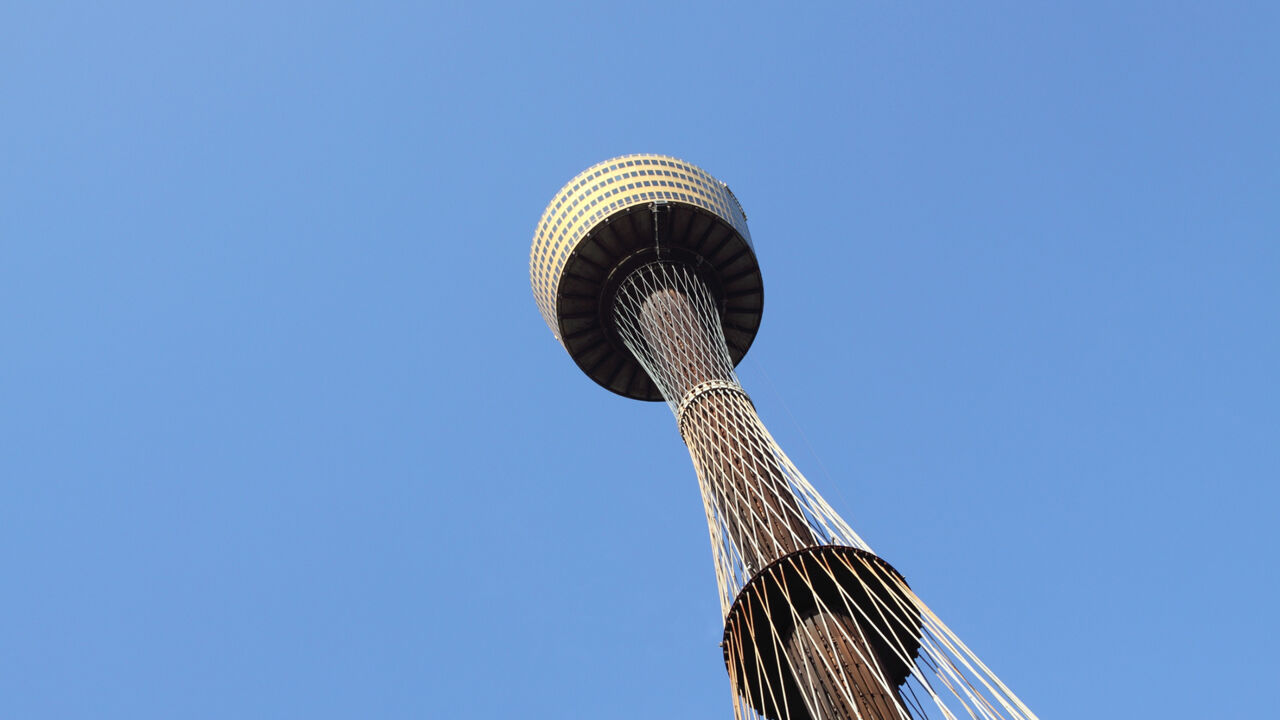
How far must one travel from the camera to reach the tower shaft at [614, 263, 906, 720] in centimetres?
3084

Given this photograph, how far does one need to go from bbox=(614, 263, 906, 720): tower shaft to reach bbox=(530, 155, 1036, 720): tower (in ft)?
0.23

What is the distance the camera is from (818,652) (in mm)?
31531

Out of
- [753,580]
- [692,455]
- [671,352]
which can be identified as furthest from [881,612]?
[671,352]

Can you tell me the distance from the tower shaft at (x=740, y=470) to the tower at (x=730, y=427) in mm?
70

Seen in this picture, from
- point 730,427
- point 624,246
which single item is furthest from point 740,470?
point 624,246

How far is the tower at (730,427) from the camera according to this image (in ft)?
103

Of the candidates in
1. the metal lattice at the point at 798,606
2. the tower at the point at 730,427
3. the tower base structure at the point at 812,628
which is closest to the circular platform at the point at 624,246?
the tower at the point at 730,427

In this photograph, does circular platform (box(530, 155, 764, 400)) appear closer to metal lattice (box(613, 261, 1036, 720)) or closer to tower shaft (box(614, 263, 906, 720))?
tower shaft (box(614, 263, 906, 720))

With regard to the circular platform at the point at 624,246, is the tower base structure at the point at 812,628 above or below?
below

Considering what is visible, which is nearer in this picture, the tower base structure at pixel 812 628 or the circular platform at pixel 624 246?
the tower base structure at pixel 812 628

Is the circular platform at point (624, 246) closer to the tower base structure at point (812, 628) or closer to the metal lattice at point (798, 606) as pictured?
the metal lattice at point (798, 606)

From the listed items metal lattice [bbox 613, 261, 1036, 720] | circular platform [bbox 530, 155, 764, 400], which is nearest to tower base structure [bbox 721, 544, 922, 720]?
metal lattice [bbox 613, 261, 1036, 720]

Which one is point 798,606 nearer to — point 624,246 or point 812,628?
point 812,628

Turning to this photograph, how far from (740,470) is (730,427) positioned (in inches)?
114
